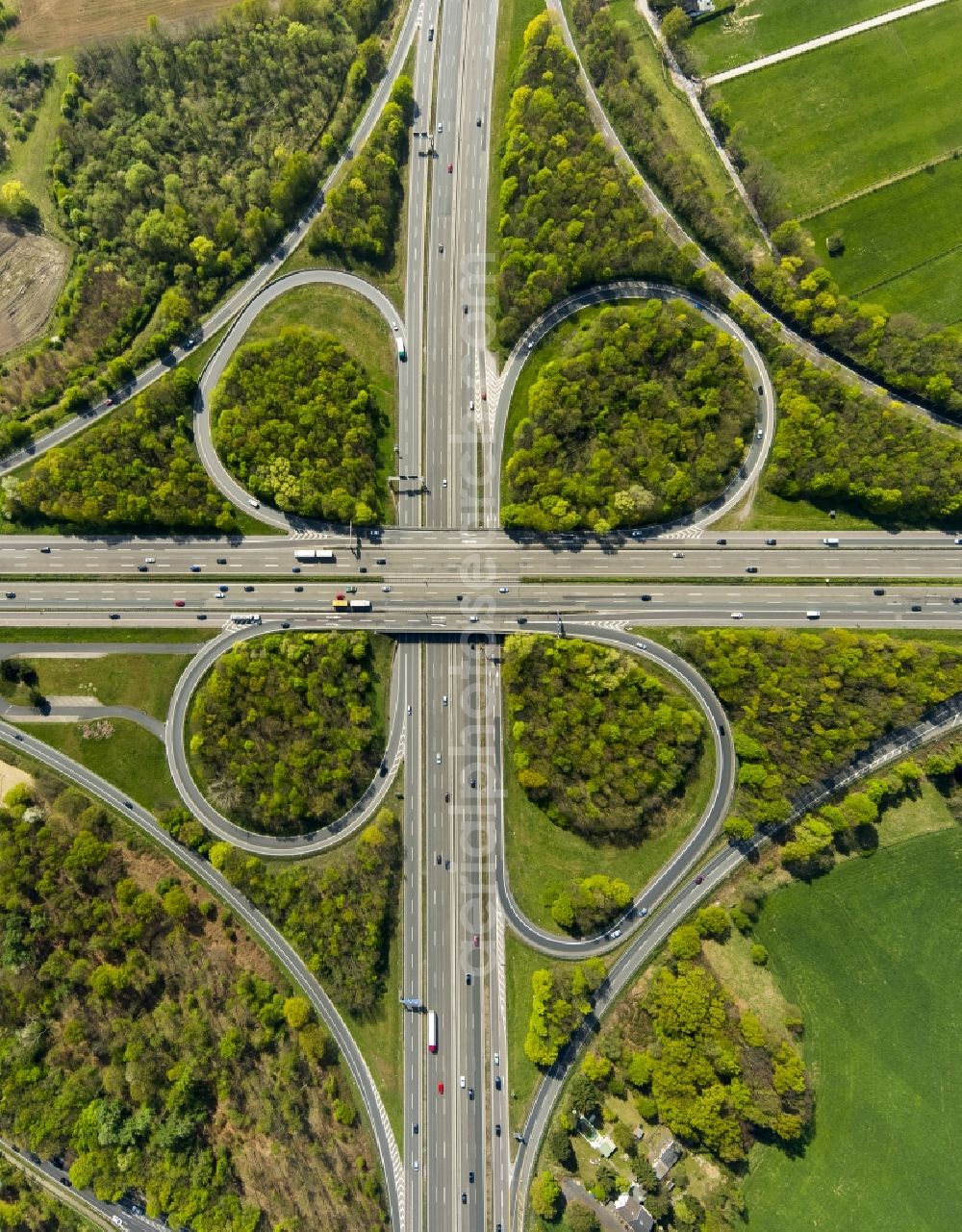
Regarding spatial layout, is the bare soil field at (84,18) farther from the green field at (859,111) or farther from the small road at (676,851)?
the small road at (676,851)

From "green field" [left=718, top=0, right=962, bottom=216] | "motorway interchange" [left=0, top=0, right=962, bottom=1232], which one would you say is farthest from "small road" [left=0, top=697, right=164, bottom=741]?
"green field" [left=718, top=0, right=962, bottom=216]

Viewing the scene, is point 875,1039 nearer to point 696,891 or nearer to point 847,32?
point 696,891

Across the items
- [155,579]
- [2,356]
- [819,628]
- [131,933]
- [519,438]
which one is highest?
[2,356]

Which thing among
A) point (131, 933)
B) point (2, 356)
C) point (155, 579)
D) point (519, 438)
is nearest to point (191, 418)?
point (155, 579)

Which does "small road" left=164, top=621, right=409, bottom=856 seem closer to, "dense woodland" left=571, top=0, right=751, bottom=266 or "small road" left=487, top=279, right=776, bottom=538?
"small road" left=487, top=279, right=776, bottom=538

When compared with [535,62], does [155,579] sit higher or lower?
lower

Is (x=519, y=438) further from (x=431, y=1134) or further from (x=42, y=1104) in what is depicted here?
(x=42, y=1104)

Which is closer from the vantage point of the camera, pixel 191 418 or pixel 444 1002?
pixel 444 1002
